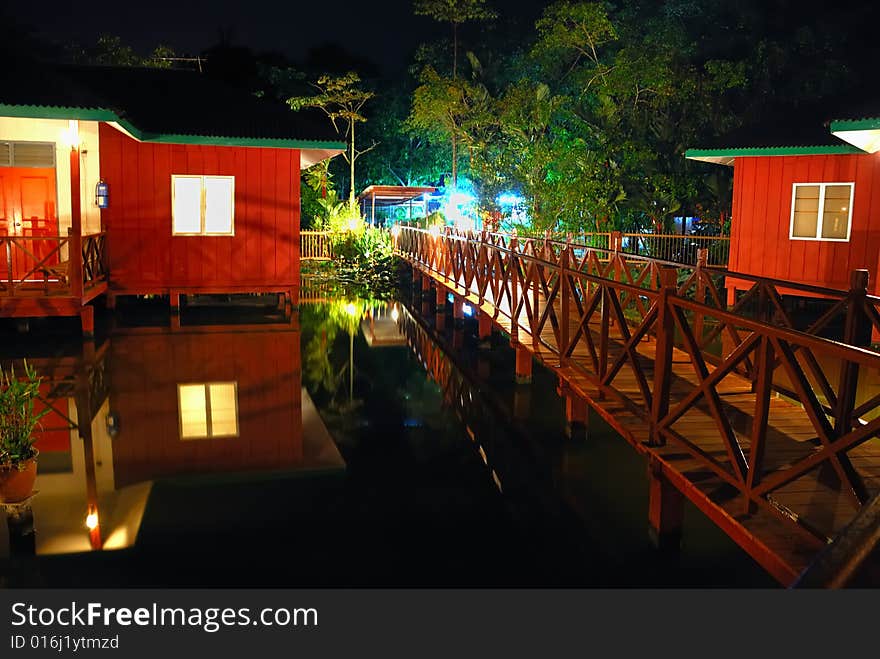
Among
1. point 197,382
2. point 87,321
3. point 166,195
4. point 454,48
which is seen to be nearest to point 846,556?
point 197,382

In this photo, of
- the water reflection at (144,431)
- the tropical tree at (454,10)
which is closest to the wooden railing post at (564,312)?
the water reflection at (144,431)

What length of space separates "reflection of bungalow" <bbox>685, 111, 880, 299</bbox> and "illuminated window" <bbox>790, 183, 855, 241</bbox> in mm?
16

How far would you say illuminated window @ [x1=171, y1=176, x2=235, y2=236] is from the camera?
14461 millimetres

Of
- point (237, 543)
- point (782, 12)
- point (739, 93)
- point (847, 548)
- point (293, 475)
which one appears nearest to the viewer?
point (847, 548)

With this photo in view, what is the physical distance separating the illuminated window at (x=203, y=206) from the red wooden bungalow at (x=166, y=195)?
2cm

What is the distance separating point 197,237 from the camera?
1447 centimetres

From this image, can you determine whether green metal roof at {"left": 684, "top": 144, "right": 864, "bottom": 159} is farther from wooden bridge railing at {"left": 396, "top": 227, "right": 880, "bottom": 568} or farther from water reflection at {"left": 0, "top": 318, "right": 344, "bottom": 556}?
water reflection at {"left": 0, "top": 318, "right": 344, "bottom": 556}

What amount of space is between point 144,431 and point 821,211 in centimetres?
1212

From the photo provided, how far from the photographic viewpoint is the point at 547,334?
351 inches

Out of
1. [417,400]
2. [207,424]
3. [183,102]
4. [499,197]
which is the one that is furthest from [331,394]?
[499,197]

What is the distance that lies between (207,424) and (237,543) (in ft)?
8.85

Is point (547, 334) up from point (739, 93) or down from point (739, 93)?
down

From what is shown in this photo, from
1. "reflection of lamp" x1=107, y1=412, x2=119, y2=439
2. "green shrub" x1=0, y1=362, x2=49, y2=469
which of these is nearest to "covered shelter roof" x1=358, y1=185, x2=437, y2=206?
"reflection of lamp" x1=107, y1=412, x2=119, y2=439
